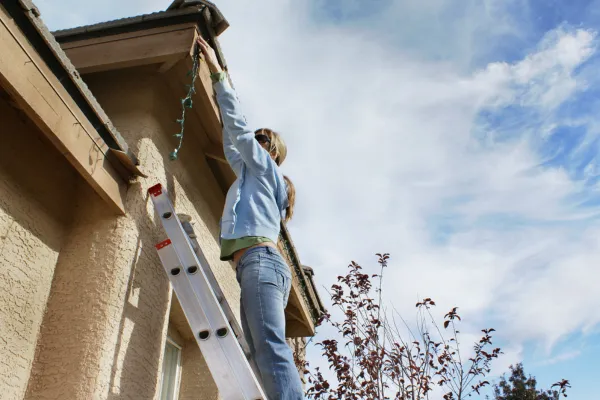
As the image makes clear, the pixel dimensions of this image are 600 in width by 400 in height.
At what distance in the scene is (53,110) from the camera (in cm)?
195

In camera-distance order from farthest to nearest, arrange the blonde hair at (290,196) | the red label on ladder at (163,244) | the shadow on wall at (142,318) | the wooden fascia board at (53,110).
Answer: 1. the blonde hair at (290,196)
2. the red label on ladder at (163,244)
3. the shadow on wall at (142,318)
4. the wooden fascia board at (53,110)

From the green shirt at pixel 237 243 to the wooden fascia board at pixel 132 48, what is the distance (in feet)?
3.46

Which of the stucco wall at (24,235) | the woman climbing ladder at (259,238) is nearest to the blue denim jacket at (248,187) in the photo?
the woman climbing ladder at (259,238)

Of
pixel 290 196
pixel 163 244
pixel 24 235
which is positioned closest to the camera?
pixel 24 235

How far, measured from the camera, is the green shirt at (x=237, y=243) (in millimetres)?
2402

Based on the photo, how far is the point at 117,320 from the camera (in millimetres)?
2146

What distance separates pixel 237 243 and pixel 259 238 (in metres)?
0.12

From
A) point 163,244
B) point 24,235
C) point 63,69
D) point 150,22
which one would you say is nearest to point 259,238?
point 163,244

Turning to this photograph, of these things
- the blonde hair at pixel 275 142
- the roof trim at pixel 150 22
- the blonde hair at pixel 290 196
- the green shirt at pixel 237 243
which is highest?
the roof trim at pixel 150 22

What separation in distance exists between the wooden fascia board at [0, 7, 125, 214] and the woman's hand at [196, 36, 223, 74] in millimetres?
782

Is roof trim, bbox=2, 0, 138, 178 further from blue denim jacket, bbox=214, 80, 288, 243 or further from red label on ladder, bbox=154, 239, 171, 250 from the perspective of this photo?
blue denim jacket, bbox=214, 80, 288, 243

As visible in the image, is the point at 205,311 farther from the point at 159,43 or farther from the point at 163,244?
the point at 159,43

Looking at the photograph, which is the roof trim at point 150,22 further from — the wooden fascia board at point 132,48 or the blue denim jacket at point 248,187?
the blue denim jacket at point 248,187

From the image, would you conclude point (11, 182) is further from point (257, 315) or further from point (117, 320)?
point (257, 315)
